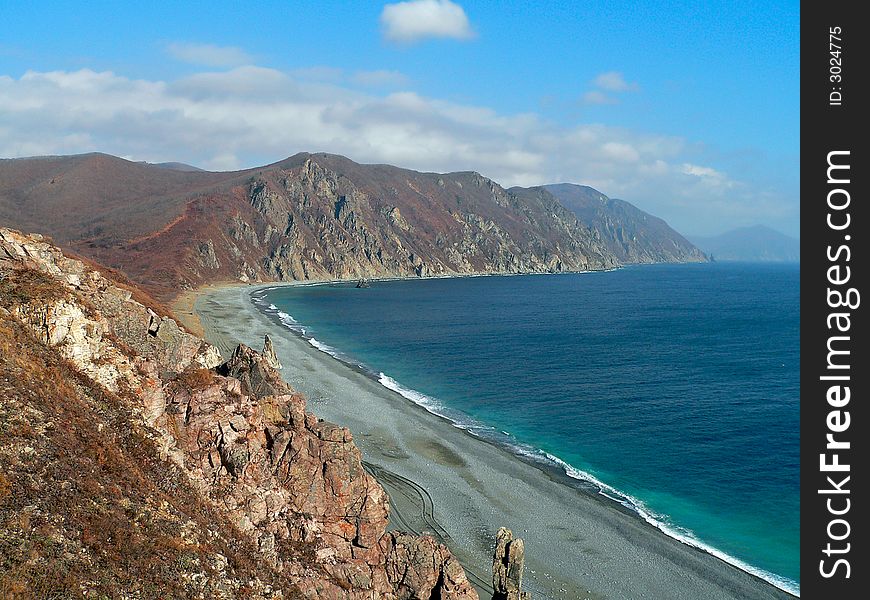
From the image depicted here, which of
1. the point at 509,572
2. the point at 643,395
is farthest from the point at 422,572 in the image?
the point at 643,395

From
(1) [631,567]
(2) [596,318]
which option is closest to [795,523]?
(1) [631,567]

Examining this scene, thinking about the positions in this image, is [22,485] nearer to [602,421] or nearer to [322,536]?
[322,536]

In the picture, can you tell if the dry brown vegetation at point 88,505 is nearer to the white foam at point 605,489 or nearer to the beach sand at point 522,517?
the beach sand at point 522,517

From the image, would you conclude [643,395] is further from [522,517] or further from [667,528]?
[522,517]

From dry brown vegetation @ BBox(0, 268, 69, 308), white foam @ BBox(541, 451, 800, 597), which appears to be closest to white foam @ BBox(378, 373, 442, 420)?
white foam @ BBox(541, 451, 800, 597)

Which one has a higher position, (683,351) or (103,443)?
(103,443)
